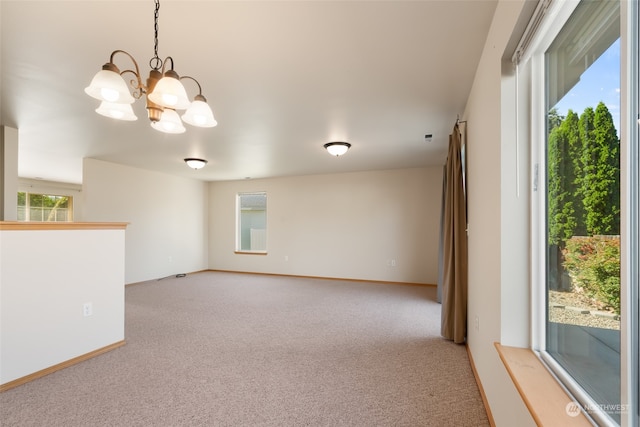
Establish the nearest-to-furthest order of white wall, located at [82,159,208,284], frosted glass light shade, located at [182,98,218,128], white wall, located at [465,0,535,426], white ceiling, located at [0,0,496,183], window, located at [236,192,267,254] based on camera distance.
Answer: white wall, located at [465,0,535,426], white ceiling, located at [0,0,496,183], frosted glass light shade, located at [182,98,218,128], white wall, located at [82,159,208,284], window, located at [236,192,267,254]

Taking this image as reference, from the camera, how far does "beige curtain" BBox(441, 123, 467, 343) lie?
2811 millimetres

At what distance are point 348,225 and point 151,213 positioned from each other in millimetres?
4226

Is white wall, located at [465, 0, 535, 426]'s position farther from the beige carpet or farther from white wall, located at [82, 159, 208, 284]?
white wall, located at [82, 159, 208, 284]

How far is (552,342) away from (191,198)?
739cm

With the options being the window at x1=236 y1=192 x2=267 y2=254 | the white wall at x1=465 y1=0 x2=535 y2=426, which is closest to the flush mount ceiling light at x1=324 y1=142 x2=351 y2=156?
the white wall at x1=465 y1=0 x2=535 y2=426

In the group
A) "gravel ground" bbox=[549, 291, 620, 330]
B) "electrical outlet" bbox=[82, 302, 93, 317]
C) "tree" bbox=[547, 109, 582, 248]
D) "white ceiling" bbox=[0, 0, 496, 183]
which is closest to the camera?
"gravel ground" bbox=[549, 291, 620, 330]

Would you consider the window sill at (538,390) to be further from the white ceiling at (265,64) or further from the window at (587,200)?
the white ceiling at (265,64)

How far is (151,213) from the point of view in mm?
6156

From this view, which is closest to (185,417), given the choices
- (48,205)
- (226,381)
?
(226,381)

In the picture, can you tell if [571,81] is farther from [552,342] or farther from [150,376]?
[150,376]

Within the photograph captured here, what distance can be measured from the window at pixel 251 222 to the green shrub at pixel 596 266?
21.5ft

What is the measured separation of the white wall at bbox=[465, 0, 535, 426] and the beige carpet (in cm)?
44

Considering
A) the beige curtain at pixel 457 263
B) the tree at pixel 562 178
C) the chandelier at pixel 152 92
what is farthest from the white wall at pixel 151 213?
the tree at pixel 562 178

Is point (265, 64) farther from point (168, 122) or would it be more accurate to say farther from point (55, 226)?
point (55, 226)
